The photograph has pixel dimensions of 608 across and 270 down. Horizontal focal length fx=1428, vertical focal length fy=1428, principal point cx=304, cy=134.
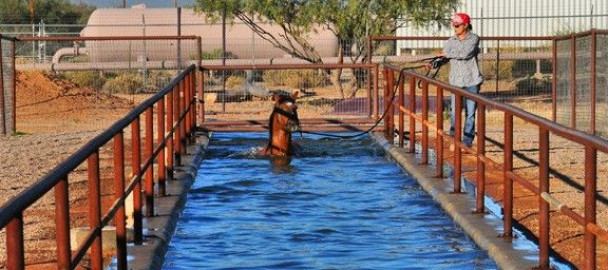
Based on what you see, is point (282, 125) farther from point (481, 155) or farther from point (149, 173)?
point (481, 155)

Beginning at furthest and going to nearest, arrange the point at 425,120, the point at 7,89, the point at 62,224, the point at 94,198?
the point at 7,89 → the point at 425,120 → the point at 94,198 → the point at 62,224

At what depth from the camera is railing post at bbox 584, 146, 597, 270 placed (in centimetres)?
777

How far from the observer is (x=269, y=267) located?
1021cm

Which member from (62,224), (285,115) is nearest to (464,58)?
(285,115)

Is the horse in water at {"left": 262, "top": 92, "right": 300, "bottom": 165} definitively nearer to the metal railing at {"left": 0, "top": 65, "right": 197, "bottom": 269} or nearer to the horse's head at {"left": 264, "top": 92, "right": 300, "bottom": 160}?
the horse's head at {"left": 264, "top": 92, "right": 300, "bottom": 160}

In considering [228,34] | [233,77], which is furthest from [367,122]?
[233,77]

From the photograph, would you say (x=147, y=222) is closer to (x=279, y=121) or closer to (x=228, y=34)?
(x=279, y=121)

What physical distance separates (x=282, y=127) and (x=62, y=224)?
11.6 meters

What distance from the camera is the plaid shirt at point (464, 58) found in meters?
17.8

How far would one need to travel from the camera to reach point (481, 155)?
38.3ft

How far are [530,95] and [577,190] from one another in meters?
18.9

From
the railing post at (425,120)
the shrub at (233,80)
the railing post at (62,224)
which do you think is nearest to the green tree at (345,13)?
the shrub at (233,80)

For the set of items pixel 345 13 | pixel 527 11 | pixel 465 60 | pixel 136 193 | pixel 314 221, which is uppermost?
pixel 527 11

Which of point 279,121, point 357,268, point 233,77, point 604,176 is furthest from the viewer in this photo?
point 233,77
